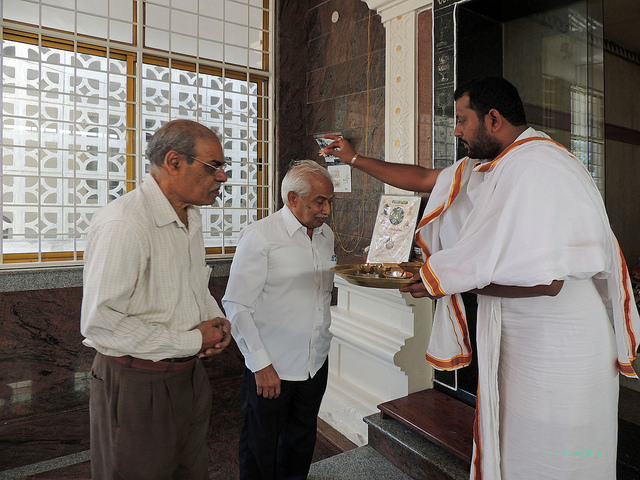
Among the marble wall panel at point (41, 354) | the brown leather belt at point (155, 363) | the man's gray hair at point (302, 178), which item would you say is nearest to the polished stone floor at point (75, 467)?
the marble wall panel at point (41, 354)

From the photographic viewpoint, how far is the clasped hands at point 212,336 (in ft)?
5.34

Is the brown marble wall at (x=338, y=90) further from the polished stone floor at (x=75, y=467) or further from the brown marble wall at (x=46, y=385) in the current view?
the brown marble wall at (x=46, y=385)

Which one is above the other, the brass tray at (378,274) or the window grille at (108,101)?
the window grille at (108,101)

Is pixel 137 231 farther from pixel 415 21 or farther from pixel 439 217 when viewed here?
pixel 415 21

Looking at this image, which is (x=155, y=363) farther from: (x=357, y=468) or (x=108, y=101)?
(x=108, y=101)

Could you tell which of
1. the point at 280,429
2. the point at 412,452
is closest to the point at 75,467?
the point at 280,429

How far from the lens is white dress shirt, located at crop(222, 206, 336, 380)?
2115 millimetres

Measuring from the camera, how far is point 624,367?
1671 millimetres

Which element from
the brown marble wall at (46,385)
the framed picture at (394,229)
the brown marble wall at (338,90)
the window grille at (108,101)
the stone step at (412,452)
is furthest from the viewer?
the brown marble wall at (338,90)

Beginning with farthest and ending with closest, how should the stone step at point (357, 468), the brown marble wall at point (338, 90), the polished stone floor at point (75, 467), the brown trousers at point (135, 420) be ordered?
the brown marble wall at point (338, 90)
the polished stone floor at point (75, 467)
the stone step at point (357, 468)
the brown trousers at point (135, 420)

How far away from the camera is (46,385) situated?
3539mm

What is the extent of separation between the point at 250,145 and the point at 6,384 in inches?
109

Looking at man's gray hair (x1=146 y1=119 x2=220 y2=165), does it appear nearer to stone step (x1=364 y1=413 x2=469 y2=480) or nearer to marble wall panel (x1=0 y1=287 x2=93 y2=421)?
stone step (x1=364 y1=413 x2=469 y2=480)

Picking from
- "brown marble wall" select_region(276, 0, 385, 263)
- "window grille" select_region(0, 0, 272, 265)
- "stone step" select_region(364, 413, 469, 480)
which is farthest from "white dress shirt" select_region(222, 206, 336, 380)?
"window grille" select_region(0, 0, 272, 265)
